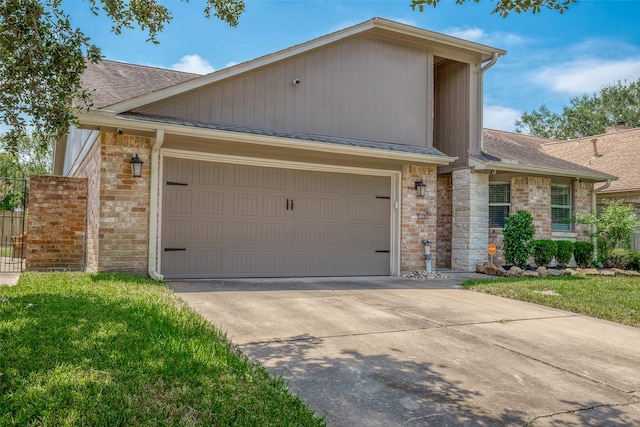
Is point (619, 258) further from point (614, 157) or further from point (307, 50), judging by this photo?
point (307, 50)

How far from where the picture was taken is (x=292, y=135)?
26.1 ft

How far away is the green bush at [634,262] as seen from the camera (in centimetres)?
1080

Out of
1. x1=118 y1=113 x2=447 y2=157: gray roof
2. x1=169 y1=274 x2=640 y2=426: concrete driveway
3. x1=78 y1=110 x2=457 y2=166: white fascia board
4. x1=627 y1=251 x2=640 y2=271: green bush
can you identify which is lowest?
x1=169 y1=274 x2=640 y2=426: concrete driveway

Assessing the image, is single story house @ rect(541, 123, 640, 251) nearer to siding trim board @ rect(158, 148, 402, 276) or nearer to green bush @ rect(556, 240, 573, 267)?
green bush @ rect(556, 240, 573, 267)

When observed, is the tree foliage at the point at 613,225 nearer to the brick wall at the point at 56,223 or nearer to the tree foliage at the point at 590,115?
the brick wall at the point at 56,223

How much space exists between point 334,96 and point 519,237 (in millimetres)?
5223

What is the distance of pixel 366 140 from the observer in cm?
904

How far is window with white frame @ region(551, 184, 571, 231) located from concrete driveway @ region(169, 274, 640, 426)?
646 cm

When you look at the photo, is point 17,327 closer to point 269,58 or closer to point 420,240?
point 269,58

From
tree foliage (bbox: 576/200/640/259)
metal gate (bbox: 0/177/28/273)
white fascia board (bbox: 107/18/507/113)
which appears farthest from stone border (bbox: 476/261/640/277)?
metal gate (bbox: 0/177/28/273)

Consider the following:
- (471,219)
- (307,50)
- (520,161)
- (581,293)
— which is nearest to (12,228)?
(307,50)

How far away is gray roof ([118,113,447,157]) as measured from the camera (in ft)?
22.7

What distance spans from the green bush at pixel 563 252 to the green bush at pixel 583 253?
269 millimetres

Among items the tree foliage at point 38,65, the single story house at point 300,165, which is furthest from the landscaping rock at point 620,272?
the tree foliage at point 38,65
